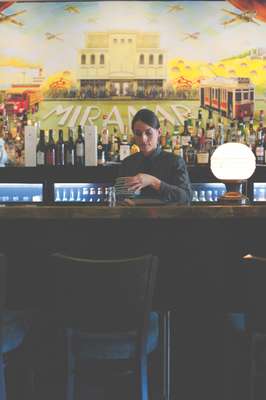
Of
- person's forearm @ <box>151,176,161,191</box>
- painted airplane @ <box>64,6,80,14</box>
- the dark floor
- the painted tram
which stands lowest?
the dark floor

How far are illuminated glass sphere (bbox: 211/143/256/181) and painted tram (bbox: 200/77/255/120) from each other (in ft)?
7.23

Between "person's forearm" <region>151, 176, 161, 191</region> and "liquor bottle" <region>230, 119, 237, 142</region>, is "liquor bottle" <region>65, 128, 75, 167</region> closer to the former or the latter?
"liquor bottle" <region>230, 119, 237, 142</region>

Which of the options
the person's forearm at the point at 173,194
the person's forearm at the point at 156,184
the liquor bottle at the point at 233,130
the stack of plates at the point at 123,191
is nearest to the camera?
the stack of plates at the point at 123,191

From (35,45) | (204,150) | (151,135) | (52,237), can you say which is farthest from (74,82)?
(52,237)

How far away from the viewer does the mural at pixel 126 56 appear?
16.5ft

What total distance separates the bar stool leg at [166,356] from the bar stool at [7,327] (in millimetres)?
536

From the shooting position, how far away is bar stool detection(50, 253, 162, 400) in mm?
1996

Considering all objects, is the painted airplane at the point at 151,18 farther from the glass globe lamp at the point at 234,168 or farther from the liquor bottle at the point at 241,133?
the glass globe lamp at the point at 234,168

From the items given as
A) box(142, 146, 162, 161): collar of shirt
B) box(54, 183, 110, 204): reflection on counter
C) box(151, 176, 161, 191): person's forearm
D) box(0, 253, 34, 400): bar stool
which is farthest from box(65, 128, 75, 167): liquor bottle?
box(0, 253, 34, 400): bar stool

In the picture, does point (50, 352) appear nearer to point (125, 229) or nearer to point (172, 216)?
point (125, 229)

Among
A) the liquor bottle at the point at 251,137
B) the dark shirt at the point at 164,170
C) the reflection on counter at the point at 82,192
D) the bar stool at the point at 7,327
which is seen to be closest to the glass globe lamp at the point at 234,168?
the dark shirt at the point at 164,170

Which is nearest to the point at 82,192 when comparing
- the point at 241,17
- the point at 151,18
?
the point at 151,18

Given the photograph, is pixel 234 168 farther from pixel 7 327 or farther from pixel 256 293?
pixel 7 327

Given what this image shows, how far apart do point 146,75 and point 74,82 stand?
572 mm
